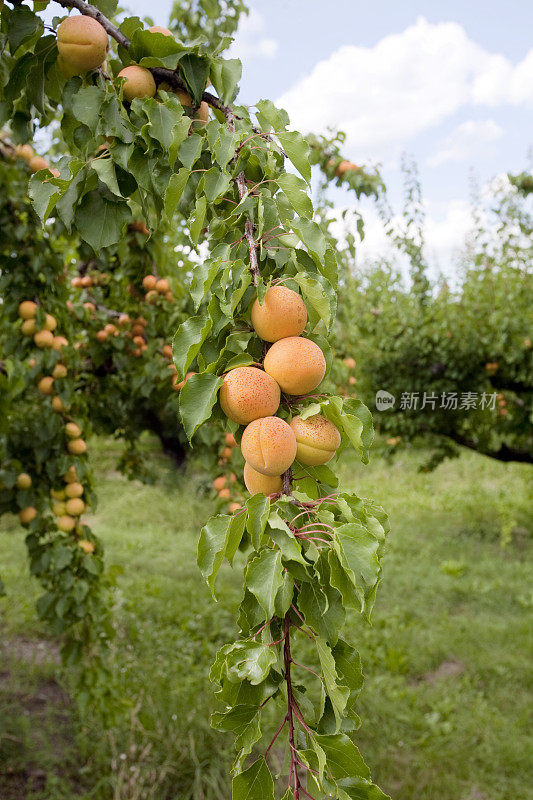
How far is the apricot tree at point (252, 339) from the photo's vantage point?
57 cm

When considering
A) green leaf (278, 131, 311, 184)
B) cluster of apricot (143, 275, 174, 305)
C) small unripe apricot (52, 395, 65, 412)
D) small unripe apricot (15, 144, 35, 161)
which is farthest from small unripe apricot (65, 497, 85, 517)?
green leaf (278, 131, 311, 184)

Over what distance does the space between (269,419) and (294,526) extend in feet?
0.36

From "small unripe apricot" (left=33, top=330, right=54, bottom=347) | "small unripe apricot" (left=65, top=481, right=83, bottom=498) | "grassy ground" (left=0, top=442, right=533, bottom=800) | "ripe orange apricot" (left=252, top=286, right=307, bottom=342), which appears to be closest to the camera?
"ripe orange apricot" (left=252, top=286, right=307, bottom=342)

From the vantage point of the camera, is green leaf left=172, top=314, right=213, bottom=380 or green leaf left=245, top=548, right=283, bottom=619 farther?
green leaf left=172, top=314, right=213, bottom=380

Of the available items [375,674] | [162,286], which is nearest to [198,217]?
[162,286]

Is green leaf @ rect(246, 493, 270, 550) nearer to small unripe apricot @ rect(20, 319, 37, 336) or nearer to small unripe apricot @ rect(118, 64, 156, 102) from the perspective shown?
small unripe apricot @ rect(118, 64, 156, 102)

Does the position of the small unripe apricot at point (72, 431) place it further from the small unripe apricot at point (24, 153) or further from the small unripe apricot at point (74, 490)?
the small unripe apricot at point (24, 153)

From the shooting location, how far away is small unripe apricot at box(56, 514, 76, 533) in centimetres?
195

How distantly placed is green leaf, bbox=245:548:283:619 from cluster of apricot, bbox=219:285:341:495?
3.6 inches

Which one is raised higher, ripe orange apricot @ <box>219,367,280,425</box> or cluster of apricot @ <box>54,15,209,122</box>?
cluster of apricot @ <box>54,15,209,122</box>

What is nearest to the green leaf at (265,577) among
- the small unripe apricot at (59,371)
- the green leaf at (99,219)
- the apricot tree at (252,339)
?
the apricot tree at (252,339)

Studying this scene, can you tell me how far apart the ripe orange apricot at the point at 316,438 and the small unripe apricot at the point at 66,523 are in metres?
1.50

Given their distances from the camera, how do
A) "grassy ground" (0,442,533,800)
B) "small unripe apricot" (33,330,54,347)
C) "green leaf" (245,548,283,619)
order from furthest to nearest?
"grassy ground" (0,442,533,800), "small unripe apricot" (33,330,54,347), "green leaf" (245,548,283,619)

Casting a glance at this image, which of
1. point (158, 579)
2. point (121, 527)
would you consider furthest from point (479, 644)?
point (121, 527)
